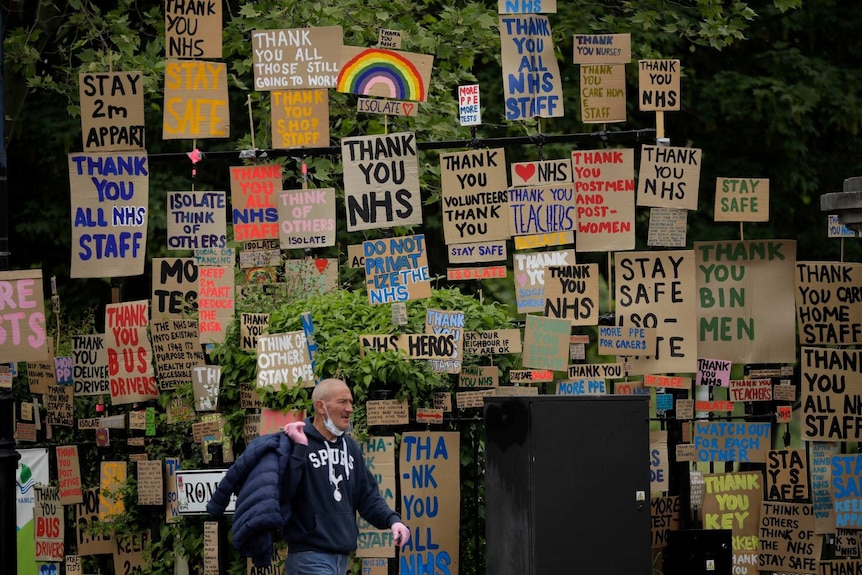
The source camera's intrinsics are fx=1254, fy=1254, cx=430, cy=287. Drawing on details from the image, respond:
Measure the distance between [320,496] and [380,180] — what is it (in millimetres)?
4057

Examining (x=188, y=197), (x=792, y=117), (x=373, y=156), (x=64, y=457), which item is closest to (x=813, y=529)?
(x=373, y=156)

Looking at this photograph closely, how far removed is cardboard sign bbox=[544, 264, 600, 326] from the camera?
1046 centimetres

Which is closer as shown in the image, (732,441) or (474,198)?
(732,441)

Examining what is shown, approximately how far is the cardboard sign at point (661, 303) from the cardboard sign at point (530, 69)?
61.4 inches

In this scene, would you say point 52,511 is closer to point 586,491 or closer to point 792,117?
point 586,491

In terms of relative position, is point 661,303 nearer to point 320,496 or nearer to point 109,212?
point 320,496

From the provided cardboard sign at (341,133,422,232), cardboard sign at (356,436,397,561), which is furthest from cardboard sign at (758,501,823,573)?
cardboard sign at (341,133,422,232)

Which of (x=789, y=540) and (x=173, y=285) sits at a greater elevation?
(x=173, y=285)

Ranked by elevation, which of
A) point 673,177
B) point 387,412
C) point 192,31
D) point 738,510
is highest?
point 192,31

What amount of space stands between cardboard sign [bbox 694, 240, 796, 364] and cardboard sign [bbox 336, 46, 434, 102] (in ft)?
9.62

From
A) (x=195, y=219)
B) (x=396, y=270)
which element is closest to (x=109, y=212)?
(x=195, y=219)

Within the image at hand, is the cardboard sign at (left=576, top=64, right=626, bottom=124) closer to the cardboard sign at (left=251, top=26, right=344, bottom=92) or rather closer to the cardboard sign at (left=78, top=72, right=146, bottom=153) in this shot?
the cardboard sign at (left=251, top=26, right=344, bottom=92)

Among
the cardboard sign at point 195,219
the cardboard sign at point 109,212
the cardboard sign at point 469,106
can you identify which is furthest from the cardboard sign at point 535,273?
the cardboard sign at point 109,212

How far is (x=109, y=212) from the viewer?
36.2 ft
